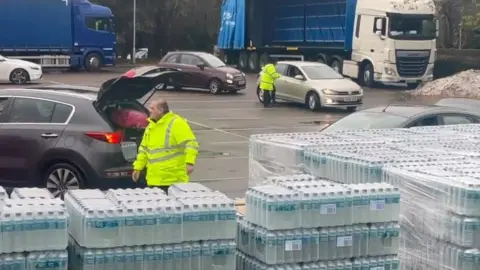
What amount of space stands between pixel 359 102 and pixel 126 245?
22.7m

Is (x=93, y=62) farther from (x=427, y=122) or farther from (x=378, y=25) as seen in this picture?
(x=427, y=122)

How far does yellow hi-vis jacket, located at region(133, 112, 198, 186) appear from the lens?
28.2 ft

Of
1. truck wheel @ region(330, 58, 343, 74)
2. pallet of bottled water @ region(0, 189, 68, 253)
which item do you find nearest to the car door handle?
pallet of bottled water @ region(0, 189, 68, 253)

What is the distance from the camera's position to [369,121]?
40.3 ft

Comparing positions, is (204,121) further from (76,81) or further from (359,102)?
(76,81)

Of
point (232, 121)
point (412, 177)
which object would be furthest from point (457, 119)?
point (232, 121)

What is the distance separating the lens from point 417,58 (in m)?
36.1

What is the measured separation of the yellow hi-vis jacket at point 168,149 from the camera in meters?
8.61

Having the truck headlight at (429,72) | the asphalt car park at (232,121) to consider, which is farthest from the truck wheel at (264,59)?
the truck headlight at (429,72)

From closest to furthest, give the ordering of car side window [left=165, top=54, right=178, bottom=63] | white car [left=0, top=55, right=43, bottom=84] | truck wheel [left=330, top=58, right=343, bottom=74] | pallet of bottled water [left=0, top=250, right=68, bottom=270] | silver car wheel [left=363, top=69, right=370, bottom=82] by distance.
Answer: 1. pallet of bottled water [left=0, top=250, right=68, bottom=270]
2. car side window [left=165, top=54, right=178, bottom=63]
3. white car [left=0, top=55, right=43, bottom=84]
4. silver car wheel [left=363, top=69, right=370, bottom=82]
5. truck wheel [left=330, top=58, right=343, bottom=74]

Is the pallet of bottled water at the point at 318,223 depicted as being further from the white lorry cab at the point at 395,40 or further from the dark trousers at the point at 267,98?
the white lorry cab at the point at 395,40

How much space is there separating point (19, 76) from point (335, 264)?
31.6 metres

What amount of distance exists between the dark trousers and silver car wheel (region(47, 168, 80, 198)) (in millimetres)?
17362

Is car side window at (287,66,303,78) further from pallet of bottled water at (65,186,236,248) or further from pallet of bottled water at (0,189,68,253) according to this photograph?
pallet of bottled water at (0,189,68,253)
